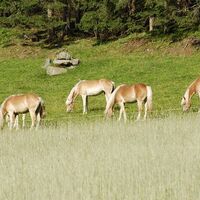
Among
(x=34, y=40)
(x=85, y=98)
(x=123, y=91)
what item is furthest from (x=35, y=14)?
(x=123, y=91)

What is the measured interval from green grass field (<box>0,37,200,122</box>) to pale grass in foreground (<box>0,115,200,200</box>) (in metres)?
7.07

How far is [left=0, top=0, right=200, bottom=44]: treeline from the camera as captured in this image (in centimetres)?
4112

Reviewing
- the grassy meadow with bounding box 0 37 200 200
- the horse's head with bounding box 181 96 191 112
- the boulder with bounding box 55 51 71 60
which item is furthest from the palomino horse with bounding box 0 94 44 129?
the boulder with bounding box 55 51 71 60

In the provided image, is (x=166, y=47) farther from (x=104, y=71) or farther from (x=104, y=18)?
(x=104, y=71)

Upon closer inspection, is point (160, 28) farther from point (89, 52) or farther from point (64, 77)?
point (64, 77)

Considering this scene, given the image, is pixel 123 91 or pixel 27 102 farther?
pixel 123 91

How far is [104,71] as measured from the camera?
35.7m

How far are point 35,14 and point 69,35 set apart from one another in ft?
13.3

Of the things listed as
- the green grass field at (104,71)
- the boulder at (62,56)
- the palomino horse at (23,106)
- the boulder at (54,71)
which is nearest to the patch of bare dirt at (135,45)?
the green grass field at (104,71)

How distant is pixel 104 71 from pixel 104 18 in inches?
293

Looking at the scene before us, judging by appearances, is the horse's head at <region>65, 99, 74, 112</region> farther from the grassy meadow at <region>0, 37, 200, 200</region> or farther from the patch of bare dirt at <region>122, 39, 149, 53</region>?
the patch of bare dirt at <region>122, 39, 149, 53</region>

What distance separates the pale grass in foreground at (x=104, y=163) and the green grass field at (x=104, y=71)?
23.2 ft

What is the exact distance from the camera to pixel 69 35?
1891 inches

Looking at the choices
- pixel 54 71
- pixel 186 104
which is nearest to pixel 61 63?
pixel 54 71
